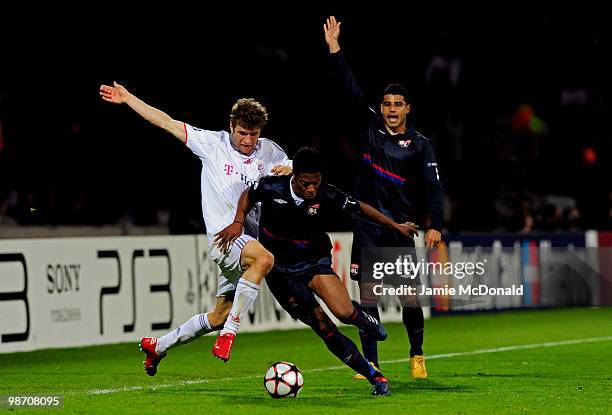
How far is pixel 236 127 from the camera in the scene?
1014cm

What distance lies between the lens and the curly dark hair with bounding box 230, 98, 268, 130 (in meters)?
9.98

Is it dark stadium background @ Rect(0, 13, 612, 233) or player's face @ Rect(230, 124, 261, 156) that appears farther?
dark stadium background @ Rect(0, 13, 612, 233)

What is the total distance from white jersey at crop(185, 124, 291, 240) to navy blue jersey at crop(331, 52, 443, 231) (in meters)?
1.05

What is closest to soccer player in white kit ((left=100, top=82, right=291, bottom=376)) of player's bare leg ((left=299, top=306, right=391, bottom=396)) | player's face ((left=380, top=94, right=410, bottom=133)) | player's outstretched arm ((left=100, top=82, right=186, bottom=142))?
player's outstretched arm ((left=100, top=82, right=186, bottom=142))

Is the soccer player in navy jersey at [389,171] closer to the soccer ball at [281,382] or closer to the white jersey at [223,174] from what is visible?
the white jersey at [223,174]

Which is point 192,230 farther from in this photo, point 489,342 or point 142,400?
point 142,400

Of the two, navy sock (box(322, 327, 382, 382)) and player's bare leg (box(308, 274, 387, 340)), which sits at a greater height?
player's bare leg (box(308, 274, 387, 340))

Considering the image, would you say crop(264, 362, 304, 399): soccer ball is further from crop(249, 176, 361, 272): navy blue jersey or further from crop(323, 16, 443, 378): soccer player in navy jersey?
crop(323, 16, 443, 378): soccer player in navy jersey

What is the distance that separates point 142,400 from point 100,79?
10.8m

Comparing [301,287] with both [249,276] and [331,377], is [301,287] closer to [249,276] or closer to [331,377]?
[249,276]

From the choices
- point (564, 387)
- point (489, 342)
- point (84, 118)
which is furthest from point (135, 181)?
point (564, 387)

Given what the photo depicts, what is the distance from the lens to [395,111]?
11.0 meters

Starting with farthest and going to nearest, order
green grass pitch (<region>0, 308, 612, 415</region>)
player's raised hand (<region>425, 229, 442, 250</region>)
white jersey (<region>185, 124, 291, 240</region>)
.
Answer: player's raised hand (<region>425, 229, 442, 250</region>)
white jersey (<region>185, 124, 291, 240</region>)
green grass pitch (<region>0, 308, 612, 415</region>)

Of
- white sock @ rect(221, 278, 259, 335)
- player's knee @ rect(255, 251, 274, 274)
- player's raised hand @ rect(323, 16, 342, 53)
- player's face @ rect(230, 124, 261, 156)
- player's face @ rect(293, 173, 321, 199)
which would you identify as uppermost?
player's raised hand @ rect(323, 16, 342, 53)
